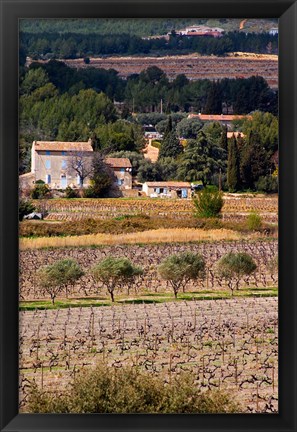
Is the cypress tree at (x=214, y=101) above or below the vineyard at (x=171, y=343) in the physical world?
above

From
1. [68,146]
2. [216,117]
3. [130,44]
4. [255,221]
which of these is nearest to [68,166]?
[68,146]

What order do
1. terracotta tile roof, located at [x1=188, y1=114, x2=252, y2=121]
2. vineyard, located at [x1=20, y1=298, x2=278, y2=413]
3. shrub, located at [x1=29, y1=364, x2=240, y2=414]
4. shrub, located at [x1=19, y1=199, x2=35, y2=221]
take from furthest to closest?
1. terracotta tile roof, located at [x1=188, y1=114, x2=252, y2=121]
2. shrub, located at [x1=19, y1=199, x2=35, y2=221]
3. vineyard, located at [x1=20, y1=298, x2=278, y2=413]
4. shrub, located at [x1=29, y1=364, x2=240, y2=414]

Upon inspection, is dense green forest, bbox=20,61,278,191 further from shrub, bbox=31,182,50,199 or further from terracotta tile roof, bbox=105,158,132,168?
shrub, bbox=31,182,50,199

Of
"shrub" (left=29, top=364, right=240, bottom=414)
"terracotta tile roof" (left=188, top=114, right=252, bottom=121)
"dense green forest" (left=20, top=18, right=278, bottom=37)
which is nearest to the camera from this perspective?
"shrub" (left=29, top=364, right=240, bottom=414)

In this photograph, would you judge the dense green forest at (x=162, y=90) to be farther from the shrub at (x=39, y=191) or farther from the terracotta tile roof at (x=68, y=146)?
the shrub at (x=39, y=191)

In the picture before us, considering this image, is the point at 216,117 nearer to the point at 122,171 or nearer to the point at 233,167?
the point at 233,167

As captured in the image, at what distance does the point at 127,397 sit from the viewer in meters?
3.30

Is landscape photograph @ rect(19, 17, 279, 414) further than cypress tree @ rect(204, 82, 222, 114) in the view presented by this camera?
No

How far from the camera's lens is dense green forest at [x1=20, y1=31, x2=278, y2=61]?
3.53 meters

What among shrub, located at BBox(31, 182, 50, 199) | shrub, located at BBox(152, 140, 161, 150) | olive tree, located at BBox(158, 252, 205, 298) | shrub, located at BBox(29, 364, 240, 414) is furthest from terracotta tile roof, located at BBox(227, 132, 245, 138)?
shrub, located at BBox(29, 364, 240, 414)

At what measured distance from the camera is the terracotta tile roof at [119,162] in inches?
147
